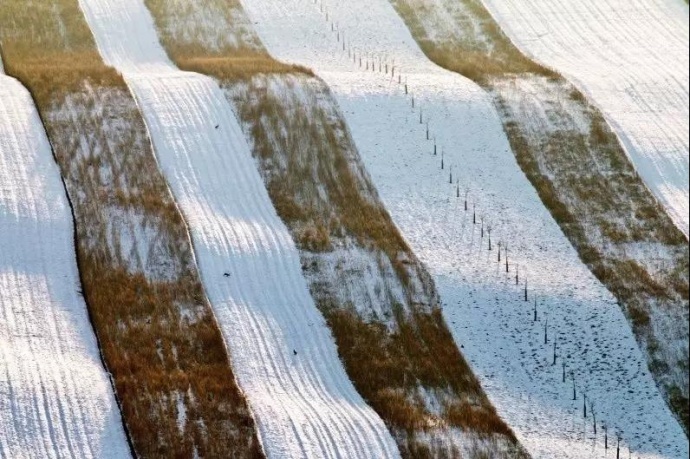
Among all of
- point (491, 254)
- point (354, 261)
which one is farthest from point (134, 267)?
point (491, 254)

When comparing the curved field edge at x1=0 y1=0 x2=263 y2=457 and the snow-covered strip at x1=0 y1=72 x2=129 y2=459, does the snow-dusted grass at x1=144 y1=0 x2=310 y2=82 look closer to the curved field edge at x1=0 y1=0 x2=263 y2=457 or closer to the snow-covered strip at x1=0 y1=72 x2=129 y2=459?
→ the curved field edge at x1=0 y1=0 x2=263 y2=457

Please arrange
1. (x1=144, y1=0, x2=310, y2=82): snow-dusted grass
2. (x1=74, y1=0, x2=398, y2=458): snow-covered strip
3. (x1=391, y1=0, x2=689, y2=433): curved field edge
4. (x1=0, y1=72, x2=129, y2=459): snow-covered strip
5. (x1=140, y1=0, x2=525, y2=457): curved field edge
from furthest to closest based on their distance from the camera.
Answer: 1. (x1=144, y1=0, x2=310, y2=82): snow-dusted grass
2. (x1=391, y1=0, x2=689, y2=433): curved field edge
3. (x1=140, y1=0, x2=525, y2=457): curved field edge
4. (x1=74, y1=0, x2=398, y2=458): snow-covered strip
5. (x1=0, y1=72, x2=129, y2=459): snow-covered strip

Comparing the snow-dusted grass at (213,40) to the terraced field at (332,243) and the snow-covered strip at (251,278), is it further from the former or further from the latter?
the snow-covered strip at (251,278)

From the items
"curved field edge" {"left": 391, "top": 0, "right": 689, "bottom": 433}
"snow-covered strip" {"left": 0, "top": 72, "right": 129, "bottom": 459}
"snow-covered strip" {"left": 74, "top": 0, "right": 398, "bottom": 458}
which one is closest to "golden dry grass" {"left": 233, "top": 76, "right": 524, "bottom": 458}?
"snow-covered strip" {"left": 74, "top": 0, "right": 398, "bottom": 458}

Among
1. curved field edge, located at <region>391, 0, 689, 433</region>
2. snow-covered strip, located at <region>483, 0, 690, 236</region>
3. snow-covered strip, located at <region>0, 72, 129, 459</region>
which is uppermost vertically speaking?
snow-covered strip, located at <region>483, 0, 690, 236</region>

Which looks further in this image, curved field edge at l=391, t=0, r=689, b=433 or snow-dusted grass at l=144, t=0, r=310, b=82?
snow-dusted grass at l=144, t=0, r=310, b=82

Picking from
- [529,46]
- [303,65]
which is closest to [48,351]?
[303,65]

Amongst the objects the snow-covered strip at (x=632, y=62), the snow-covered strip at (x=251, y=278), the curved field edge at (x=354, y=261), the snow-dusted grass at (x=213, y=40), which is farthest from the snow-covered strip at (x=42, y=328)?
the snow-covered strip at (x=632, y=62)

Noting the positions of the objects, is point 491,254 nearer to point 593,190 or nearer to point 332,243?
point 332,243
